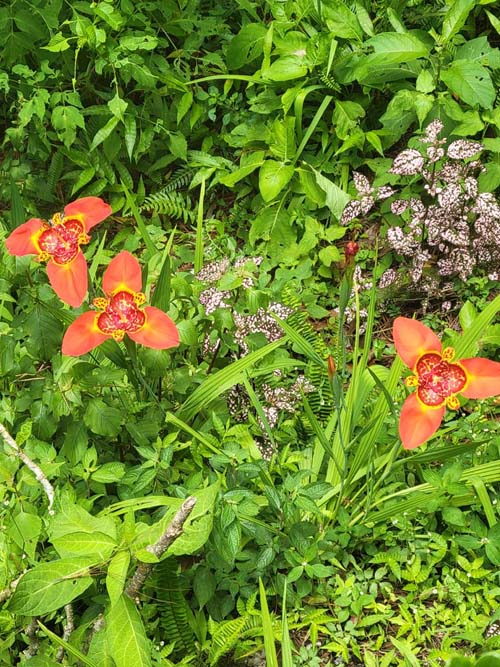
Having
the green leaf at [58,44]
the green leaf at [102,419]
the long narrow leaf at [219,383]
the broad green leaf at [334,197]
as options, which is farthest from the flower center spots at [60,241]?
the broad green leaf at [334,197]

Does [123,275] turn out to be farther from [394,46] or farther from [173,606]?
[394,46]

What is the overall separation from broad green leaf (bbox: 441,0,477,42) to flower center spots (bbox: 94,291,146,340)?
1455 mm

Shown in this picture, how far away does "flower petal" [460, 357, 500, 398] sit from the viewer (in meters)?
1.26

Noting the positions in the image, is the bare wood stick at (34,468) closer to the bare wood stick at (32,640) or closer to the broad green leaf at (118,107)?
the bare wood stick at (32,640)

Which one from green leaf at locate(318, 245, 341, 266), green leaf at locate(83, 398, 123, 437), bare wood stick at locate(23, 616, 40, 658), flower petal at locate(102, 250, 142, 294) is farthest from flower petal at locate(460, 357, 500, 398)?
green leaf at locate(318, 245, 341, 266)

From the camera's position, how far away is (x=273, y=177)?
2.42m

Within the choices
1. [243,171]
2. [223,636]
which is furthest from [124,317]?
[243,171]

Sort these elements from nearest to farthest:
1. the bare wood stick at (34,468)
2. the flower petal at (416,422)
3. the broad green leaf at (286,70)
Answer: the flower petal at (416,422) < the bare wood stick at (34,468) < the broad green leaf at (286,70)

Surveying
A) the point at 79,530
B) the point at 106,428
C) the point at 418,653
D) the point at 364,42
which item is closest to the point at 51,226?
the point at 106,428

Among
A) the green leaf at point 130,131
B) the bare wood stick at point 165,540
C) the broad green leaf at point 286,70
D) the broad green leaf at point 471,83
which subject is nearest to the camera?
the bare wood stick at point 165,540

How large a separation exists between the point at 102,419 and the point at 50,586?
0.44m

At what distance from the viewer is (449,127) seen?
237 centimetres

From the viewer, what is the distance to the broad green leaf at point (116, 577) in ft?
3.76

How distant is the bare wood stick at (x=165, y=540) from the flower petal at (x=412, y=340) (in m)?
0.46
